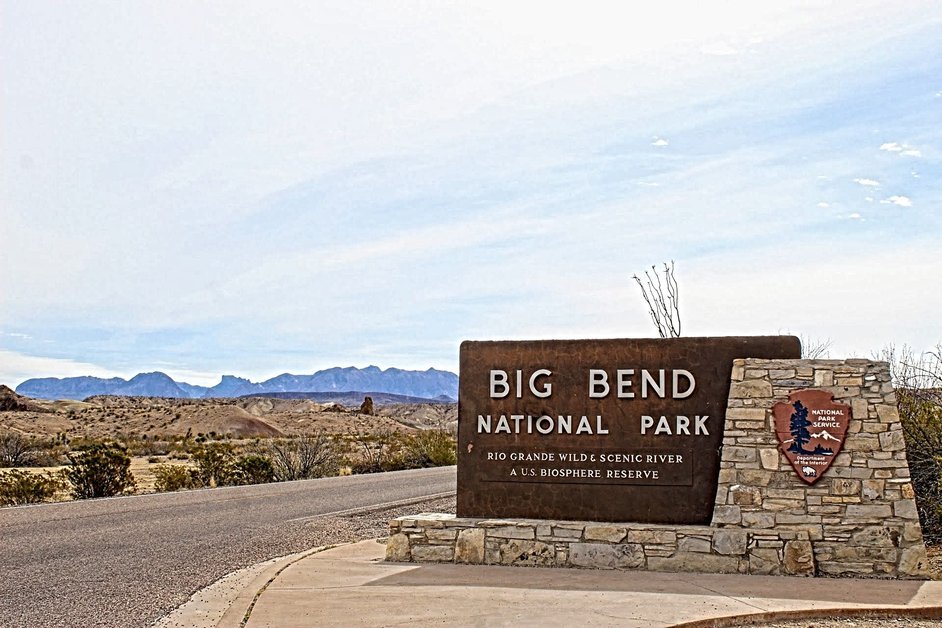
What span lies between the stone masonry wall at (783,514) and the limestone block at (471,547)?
11.9 inches

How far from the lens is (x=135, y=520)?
16.1 meters

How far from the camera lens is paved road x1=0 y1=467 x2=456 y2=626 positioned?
9.38m

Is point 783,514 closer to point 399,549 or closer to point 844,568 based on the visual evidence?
point 844,568

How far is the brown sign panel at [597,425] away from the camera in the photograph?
35.2ft

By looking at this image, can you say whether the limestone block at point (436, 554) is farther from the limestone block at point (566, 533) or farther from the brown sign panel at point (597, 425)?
the limestone block at point (566, 533)

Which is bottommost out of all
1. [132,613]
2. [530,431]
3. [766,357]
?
[132,613]

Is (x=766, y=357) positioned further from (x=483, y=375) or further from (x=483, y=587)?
(x=483, y=587)

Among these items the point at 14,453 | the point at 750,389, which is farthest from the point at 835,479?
the point at 14,453

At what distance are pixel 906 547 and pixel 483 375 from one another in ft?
16.1

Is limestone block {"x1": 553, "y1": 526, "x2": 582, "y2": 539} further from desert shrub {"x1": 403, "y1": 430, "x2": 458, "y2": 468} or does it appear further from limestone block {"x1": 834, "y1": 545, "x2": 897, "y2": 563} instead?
desert shrub {"x1": 403, "y1": 430, "x2": 458, "y2": 468}

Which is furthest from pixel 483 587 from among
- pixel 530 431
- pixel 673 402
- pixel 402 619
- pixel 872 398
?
pixel 872 398

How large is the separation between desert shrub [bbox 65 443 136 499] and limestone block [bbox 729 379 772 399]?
1628 centimetres

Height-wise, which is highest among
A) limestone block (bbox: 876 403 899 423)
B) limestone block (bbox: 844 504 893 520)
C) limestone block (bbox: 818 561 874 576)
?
limestone block (bbox: 876 403 899 423)

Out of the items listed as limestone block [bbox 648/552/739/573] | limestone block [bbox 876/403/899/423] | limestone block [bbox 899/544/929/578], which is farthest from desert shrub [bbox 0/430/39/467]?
limestone block [bbox 899/544/929/578]
